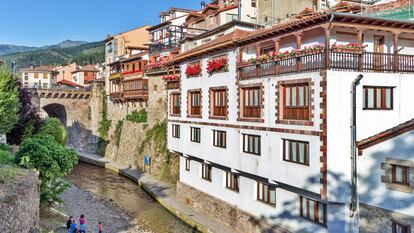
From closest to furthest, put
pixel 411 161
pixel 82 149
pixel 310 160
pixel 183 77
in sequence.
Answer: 1. pixel 411 161
2. pixel 310 160
3. pixel 183 77
4. pixel 82 149

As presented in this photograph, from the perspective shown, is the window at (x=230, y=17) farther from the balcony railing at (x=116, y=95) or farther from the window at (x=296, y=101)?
the balcony railing at (x=116, y=95)

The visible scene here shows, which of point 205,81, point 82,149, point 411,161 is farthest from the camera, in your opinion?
point 82,149

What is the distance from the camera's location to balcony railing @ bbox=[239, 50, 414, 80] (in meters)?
15.9

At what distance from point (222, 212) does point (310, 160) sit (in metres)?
9.38

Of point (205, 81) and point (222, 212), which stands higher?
point (205, 81)

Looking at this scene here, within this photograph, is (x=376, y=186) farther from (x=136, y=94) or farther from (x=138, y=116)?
(x=136, y=94)

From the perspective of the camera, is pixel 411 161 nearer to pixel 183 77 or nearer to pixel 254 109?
pixel 254 109

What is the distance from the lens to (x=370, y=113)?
54.4 ft

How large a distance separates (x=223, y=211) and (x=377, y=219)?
35.4ft

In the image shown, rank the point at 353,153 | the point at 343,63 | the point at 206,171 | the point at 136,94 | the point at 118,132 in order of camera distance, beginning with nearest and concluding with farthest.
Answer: the point at 353,153
the point at 343,63
the point at 206,171
the point at 136,94
the point at 118,132

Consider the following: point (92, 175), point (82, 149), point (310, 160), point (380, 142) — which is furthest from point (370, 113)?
point (82, 149)

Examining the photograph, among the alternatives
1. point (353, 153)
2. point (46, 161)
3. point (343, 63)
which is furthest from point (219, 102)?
point (46, 161)

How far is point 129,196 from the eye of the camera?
34.5 m

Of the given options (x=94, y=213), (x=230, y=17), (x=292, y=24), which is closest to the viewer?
(x=292, y=24)
